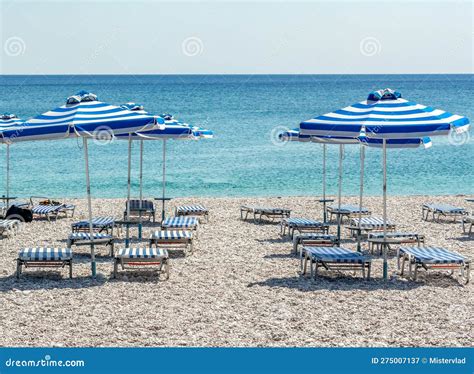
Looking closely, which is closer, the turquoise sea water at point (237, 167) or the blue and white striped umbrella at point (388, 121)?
the blue and white striped umbrella at point (388, 121)

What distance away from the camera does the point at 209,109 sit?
262 feet

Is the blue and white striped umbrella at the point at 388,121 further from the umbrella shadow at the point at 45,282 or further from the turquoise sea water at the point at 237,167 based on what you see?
the turquoise sea water at the point at 237,167

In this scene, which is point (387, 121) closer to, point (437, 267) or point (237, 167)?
point (437, 267)

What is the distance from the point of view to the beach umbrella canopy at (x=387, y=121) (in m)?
10.3

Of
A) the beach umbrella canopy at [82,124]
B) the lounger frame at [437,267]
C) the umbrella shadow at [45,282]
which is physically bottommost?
the umbrella shadow at [45,282]

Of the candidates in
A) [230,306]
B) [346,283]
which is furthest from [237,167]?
[230,306]

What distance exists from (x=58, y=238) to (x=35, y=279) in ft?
12.5

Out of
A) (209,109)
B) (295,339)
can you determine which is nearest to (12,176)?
(295,339)

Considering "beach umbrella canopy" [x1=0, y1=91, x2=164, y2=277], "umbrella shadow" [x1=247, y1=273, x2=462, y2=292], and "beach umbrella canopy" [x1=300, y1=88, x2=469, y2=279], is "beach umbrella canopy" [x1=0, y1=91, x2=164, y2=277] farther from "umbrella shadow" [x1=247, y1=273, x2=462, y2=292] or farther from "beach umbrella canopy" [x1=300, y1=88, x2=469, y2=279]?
"umbrella shadow" [x1=247, y1=273, x2=462, y2=292]

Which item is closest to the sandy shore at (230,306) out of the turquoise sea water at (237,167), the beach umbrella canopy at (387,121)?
the beach umbrella canopy at (387,121)

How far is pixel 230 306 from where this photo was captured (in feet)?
31.1

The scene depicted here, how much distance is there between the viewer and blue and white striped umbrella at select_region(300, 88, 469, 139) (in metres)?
10.3

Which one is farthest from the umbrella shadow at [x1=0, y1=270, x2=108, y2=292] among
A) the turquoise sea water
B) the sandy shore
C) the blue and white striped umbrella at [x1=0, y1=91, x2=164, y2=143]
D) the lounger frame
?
the turquoise sea water

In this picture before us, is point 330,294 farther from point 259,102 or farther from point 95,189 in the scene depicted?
point 259,102
